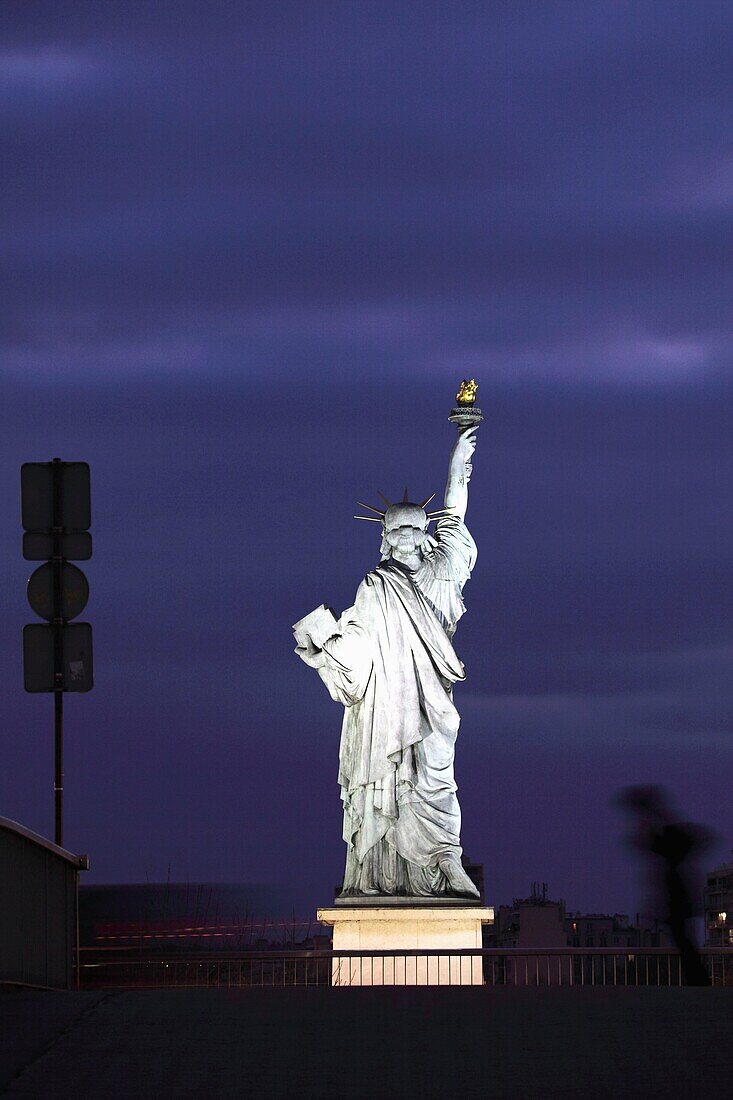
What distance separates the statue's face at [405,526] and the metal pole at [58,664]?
5475mm

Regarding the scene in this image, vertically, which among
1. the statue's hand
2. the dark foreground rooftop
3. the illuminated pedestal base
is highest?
the statue's hand

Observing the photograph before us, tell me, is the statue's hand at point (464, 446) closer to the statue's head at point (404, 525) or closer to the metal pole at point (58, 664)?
the statue's head at point (404, 525)

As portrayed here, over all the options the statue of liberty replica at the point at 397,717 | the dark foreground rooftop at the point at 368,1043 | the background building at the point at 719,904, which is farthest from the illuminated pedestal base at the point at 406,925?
the background building at the point at 719,904

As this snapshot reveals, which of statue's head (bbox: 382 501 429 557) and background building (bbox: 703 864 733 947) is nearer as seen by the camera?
statue's head (bbox: 382 501 429 557)

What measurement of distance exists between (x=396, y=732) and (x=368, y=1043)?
9.12 metres

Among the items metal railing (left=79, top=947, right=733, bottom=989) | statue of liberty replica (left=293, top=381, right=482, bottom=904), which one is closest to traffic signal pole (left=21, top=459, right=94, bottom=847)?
metal railing (left=79, top=947, right=733, bottom=989)

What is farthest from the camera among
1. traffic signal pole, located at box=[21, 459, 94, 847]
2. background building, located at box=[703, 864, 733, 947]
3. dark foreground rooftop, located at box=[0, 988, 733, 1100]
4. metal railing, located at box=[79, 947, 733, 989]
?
background building, located at box=[703, 864, 733, 947]

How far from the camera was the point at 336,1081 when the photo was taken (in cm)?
838

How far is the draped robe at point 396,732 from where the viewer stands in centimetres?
1819

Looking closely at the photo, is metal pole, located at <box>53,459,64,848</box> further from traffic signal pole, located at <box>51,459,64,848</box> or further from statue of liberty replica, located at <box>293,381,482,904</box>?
statue of liberty replica, located at <box>293,381,482,904</box>

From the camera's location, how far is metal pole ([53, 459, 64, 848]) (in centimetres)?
1287

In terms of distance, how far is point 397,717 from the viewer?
60.2 ft

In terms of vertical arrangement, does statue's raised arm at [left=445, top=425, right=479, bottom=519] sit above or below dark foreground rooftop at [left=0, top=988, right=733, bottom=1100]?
above

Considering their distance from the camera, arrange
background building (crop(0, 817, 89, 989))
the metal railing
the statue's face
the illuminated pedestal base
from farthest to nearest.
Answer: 1. the statue's face
2. the illuminated pedestal base
3. the metal railing
4. background building (crop(0, 817, 89, 989))
